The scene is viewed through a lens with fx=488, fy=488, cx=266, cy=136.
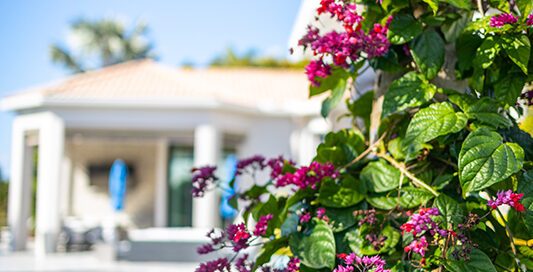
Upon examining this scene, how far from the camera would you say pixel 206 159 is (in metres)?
12.0

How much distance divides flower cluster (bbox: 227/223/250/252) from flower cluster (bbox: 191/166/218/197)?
259 mm

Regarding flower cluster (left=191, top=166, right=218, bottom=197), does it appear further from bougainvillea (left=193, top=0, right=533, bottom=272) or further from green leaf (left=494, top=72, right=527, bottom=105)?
green leaf (left=494, top=72, right=527, bottom=105)

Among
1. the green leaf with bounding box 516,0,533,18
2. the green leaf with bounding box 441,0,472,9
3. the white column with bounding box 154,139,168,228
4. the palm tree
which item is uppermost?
the palm tree

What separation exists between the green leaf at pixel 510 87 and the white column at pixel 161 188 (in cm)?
1497

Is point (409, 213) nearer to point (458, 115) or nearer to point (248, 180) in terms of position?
point (458, 115)

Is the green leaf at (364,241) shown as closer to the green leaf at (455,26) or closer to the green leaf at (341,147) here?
the green leaf at (341,147)

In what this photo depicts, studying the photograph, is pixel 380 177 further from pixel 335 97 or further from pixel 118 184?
pixel 118 184

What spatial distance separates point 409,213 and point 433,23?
56 cm

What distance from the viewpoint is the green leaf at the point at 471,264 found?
112 cm

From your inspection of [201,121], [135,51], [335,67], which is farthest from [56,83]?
[135,51]

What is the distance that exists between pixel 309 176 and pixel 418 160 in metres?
0.33

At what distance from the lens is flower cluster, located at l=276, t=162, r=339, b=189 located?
1463mm

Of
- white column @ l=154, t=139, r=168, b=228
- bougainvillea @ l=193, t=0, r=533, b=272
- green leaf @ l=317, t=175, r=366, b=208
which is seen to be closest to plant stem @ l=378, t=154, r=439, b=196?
bougainvillea @ l=193, t=0, r=533, b=272

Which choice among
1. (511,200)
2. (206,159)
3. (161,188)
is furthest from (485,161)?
(161,188)
